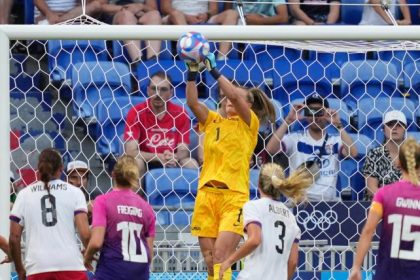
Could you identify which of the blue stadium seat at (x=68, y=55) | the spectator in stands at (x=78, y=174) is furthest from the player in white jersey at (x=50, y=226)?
the blue stadium seat at (x=68, y=55)

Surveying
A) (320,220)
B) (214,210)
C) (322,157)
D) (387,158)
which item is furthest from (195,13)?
(214,210)

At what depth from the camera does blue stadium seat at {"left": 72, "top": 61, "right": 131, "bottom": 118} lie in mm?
11711

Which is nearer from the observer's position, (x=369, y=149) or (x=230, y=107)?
(x=230, y=107)

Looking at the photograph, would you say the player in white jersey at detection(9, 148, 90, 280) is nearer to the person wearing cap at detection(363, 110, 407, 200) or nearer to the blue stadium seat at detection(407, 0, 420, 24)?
the person wearing cap at detection(363, 110, 407, 200)

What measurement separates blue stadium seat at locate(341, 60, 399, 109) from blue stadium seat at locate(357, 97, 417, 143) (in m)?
0.11

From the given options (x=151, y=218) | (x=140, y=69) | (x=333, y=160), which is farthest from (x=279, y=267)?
(x=140, y=69)

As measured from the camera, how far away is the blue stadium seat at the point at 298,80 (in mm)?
12086

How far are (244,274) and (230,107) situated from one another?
4.19ft

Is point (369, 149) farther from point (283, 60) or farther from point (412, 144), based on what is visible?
point (412, 144)

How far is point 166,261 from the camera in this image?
1059cm

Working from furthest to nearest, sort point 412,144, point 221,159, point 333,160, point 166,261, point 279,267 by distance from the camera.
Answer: point 333,160 < point 166,261 < point 221,159 < point 279,267 < point 412,144

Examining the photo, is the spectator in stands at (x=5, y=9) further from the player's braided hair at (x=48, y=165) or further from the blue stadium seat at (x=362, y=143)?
the player's braided hair at (x=48, y=165)

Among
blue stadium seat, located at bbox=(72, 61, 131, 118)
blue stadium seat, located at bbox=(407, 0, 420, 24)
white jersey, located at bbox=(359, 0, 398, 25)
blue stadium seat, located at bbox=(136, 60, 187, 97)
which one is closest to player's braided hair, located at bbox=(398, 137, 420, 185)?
blue stadium seat, located at bbox=(136, 60, 187, 97)

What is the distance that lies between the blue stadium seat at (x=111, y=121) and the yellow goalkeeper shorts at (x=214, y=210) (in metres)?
2.08
